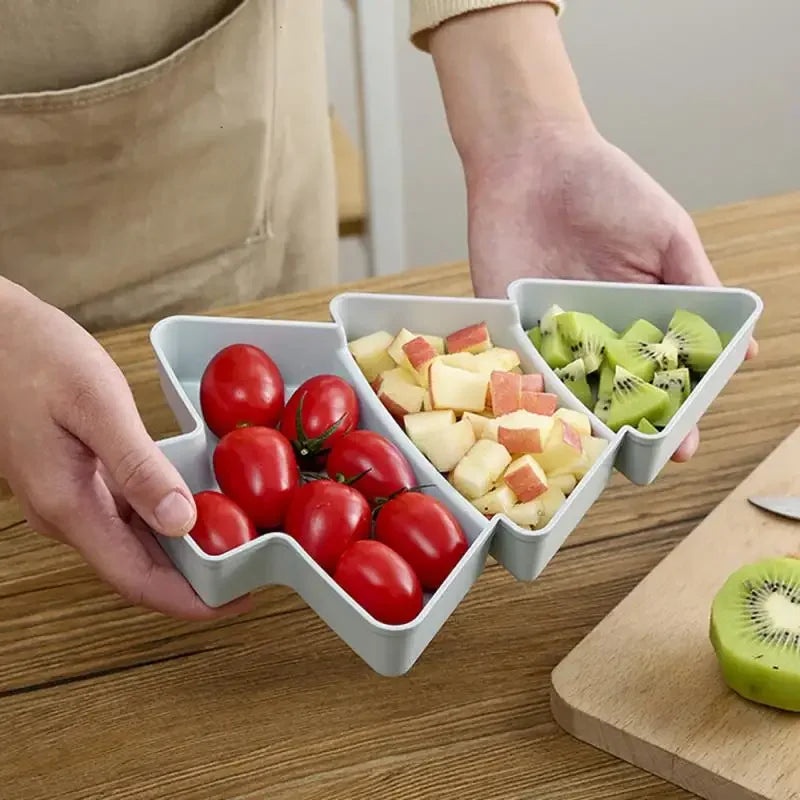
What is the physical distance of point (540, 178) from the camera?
1068 mm

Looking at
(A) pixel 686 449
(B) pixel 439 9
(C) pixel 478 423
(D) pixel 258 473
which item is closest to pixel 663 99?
(B) pixel 439 9

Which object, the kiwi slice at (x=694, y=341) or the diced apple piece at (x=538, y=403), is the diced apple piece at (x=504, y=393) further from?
the kiwi slice at (x=694, y=341)

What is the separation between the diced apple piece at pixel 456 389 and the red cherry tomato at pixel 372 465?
53 millimetres

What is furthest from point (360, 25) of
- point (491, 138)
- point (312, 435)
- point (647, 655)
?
point (647, 655)

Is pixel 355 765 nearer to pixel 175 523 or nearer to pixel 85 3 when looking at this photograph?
pixel 175 523

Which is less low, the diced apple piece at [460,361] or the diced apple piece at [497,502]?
the diced apple piece at [460,361]

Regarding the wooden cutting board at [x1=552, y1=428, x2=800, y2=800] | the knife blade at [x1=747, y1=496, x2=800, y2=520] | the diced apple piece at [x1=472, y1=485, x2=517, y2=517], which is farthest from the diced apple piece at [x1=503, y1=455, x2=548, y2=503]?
the knife blade at [x1=747, y1=496, x2=800, y2=520]

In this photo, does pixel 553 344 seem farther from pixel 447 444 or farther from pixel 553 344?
pixel 447 444

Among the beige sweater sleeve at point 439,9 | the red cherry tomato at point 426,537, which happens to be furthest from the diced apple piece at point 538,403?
the beige sweater sleeve at point 439,9

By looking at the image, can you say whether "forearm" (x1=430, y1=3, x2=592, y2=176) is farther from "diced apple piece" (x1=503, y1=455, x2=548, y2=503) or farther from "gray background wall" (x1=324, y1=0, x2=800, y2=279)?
"gray background wall" (x1=324, y1=0, x2=800, y2=279)

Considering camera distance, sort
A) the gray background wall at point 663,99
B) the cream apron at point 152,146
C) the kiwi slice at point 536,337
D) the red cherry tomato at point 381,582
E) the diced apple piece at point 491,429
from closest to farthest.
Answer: the red cherry tomato at point 381,582 → the diced apple piece at point 491,429 → the kiwi slice at point 536,337 → the cream apron at point 152,146 → the gray background wall at point 663,99

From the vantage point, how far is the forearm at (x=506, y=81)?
1088 millimetres

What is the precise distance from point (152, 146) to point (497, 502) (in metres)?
0.50

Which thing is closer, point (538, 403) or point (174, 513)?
point (174, 513)
